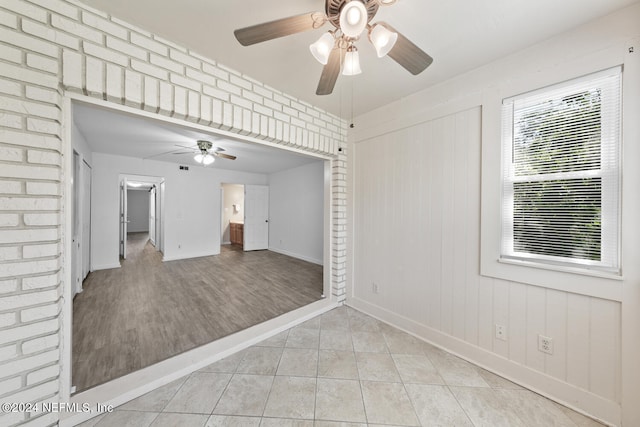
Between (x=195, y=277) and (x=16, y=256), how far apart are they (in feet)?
10.7

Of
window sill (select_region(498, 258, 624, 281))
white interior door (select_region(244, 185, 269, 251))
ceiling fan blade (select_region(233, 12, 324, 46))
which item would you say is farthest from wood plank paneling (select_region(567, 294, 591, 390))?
white interior door (select_region(244, 185, 269, 251))

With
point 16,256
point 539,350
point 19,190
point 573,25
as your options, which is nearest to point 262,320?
point 16,256

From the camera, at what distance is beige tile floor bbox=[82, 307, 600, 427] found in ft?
4.63

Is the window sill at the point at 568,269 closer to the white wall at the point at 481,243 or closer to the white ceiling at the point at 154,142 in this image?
the white wall at the point at 481,243

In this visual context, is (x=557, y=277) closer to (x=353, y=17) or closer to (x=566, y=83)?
(x=566, y=83)

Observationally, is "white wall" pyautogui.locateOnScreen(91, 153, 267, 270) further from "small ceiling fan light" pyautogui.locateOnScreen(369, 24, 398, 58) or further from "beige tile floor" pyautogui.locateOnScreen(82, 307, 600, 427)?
"small ceiling fan light" pyautogui.locateOnScreen(369, 24, 398, 58)

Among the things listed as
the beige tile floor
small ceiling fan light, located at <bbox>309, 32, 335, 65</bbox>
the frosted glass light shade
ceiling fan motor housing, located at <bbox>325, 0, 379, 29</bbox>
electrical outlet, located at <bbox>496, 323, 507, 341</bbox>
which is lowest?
the beige tile floor

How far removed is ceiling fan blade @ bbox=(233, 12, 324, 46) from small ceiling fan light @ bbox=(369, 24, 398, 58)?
0.98 ft

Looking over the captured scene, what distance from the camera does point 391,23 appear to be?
1470 mm

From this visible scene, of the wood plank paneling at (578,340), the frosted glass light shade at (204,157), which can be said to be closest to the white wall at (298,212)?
the frosted glass light shade at (204,157)

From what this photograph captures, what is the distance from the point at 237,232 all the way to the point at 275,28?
7088 millimetres

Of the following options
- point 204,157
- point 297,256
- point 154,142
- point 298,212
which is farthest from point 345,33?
point 297,256

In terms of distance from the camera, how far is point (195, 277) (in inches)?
164

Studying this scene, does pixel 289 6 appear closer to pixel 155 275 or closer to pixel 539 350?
pixel 539 350
